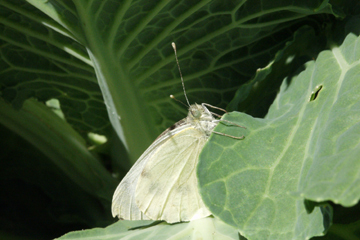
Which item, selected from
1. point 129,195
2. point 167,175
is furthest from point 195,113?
point 129,195

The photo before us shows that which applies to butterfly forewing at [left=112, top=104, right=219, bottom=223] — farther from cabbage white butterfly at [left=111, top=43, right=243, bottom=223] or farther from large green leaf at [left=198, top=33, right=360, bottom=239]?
large green leaf at [left=198, top=33, right=360, bottom=239]

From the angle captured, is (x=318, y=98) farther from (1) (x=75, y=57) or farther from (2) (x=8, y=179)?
(2) (x=8, y=179)

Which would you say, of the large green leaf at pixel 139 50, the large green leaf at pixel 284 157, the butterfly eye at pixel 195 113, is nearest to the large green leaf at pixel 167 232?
the large green leaf at pixel 284 157

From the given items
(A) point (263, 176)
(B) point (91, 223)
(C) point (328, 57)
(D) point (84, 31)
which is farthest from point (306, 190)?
(B) point (91, 223)

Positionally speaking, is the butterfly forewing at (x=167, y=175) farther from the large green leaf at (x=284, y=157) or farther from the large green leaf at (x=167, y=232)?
the large green leaf at (x=284, y=157)

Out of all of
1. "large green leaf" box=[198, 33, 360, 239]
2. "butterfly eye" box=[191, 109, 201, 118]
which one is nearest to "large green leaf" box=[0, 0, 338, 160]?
"butterfly eye" box=[191, 109, 201, 118]

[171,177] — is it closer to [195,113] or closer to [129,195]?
[129,195]
